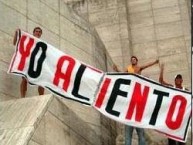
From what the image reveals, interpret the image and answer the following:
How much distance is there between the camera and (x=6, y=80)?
1139cm

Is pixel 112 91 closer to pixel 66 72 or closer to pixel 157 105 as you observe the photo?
pixel 157 105

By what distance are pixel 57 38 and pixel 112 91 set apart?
11.6 ft

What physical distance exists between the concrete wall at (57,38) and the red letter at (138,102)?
1.04 metres

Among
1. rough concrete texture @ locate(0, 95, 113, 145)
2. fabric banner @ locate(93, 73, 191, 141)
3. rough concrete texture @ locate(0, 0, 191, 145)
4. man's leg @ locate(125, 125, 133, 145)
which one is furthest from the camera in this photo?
rough concrete texture @ locate(0, 0, 191, 145)

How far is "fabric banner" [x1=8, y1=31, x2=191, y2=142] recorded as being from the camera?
34.3ft

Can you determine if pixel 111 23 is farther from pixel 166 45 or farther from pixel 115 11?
pixel 166 45

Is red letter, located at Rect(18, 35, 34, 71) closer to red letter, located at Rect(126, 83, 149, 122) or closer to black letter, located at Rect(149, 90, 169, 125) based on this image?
red letter, located at Rect(126, 83, 149, 122)

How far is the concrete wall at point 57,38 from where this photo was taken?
38.0 ft

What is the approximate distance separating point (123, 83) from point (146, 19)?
938cm

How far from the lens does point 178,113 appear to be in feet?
34.4

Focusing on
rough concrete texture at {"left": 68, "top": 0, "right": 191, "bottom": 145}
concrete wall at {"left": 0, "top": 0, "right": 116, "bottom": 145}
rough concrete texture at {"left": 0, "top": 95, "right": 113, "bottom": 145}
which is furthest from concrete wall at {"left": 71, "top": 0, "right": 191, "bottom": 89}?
rough concrete texture at {"left": 0, "top": 95, "right": 113, "bottom": 145}

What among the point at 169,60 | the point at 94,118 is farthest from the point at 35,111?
the point at 169,60

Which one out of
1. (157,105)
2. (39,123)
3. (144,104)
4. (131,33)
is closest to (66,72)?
(144,104)

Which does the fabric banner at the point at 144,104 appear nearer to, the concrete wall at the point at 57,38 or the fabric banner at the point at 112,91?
the fabric banner at the point at 112,91
